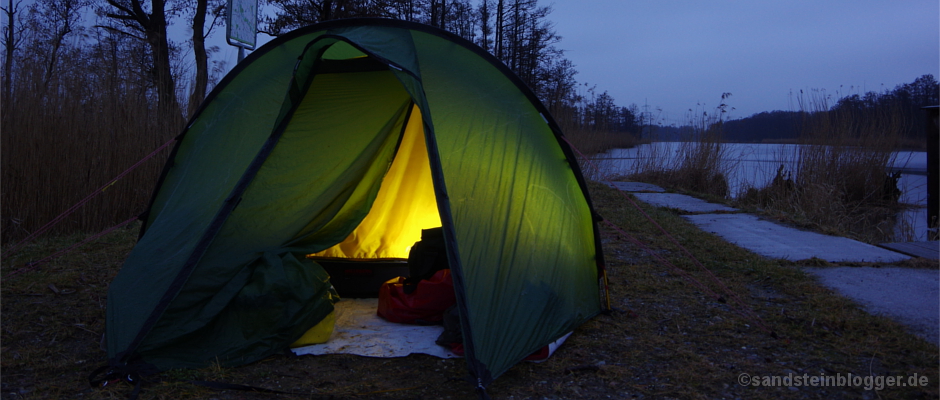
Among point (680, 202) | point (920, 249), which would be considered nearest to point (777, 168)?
point (680, 202)

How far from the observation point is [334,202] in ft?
9.66

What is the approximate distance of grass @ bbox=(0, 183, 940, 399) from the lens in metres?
2.21

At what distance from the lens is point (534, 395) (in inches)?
86.0

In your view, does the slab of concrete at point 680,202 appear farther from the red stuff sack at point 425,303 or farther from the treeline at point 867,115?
the red stuff sack at point 425,303

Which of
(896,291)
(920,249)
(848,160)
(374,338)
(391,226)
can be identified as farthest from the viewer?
(848,160)

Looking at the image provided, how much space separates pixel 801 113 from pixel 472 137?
6326 mm

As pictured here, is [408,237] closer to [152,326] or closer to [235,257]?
[235,257]

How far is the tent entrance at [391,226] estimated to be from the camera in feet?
11.8

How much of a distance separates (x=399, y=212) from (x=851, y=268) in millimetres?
3132

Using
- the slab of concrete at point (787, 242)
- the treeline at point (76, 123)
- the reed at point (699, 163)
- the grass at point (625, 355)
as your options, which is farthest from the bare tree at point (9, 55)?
the reed at point (699, 163)

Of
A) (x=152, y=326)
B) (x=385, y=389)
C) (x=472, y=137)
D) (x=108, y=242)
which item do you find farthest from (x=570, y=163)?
(x=108, y=242)

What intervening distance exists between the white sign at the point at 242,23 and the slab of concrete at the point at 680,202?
5061mm

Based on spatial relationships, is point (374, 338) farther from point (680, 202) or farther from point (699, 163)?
point (699, 163)

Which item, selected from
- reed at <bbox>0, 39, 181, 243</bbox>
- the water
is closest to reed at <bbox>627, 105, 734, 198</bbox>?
the water
